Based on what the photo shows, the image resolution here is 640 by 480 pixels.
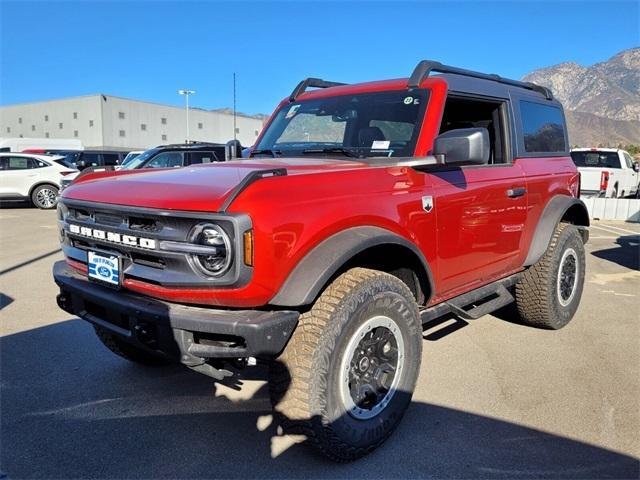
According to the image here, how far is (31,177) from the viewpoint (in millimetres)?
14773

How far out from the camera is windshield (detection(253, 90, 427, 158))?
337 centimetres

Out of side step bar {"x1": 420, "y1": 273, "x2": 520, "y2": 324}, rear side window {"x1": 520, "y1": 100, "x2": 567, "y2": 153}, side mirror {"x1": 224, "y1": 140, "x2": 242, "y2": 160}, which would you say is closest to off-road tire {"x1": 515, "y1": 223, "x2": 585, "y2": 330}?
side step bar {"x1": 420, "y1": 273, "x2": 520, "y2": 324}

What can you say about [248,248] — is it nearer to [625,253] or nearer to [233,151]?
[233,151]

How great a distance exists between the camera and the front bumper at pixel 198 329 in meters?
2.23

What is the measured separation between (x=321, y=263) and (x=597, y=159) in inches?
575

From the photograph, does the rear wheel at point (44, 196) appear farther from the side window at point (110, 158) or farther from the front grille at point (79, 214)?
the front grille at point (79, 214)

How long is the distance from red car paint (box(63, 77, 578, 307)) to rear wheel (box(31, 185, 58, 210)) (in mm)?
13388

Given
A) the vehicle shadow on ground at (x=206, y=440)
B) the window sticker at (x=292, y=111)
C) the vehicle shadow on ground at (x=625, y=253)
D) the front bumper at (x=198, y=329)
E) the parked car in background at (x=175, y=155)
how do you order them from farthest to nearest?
1. the parked car in background at (x=175, y=155)
2. the vehicle shadow on ground at (x=625, y=253)
3. the window sticker at (x=292, y=111)
4. the vehicle shadow on ground at (x=206, y=440)
5. the front bumper at (x=198, y=329)

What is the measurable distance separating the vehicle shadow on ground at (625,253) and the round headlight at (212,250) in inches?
282

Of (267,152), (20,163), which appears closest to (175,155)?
(20,163)

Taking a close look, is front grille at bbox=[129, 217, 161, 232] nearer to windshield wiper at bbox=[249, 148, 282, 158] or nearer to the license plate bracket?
the license plate bracket

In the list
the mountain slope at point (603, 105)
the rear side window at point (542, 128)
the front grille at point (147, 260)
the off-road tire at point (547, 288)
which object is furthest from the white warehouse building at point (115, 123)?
the front grille at point (147, 260)

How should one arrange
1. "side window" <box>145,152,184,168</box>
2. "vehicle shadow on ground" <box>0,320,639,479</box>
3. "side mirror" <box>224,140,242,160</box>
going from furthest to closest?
"side window" <box>145,152,184,168</box> → "side mirror" <box>224,140,242,160</box> → "vehicle shadow on ground" <box>0,320,639,479</box>

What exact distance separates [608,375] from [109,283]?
3506 millimetres
